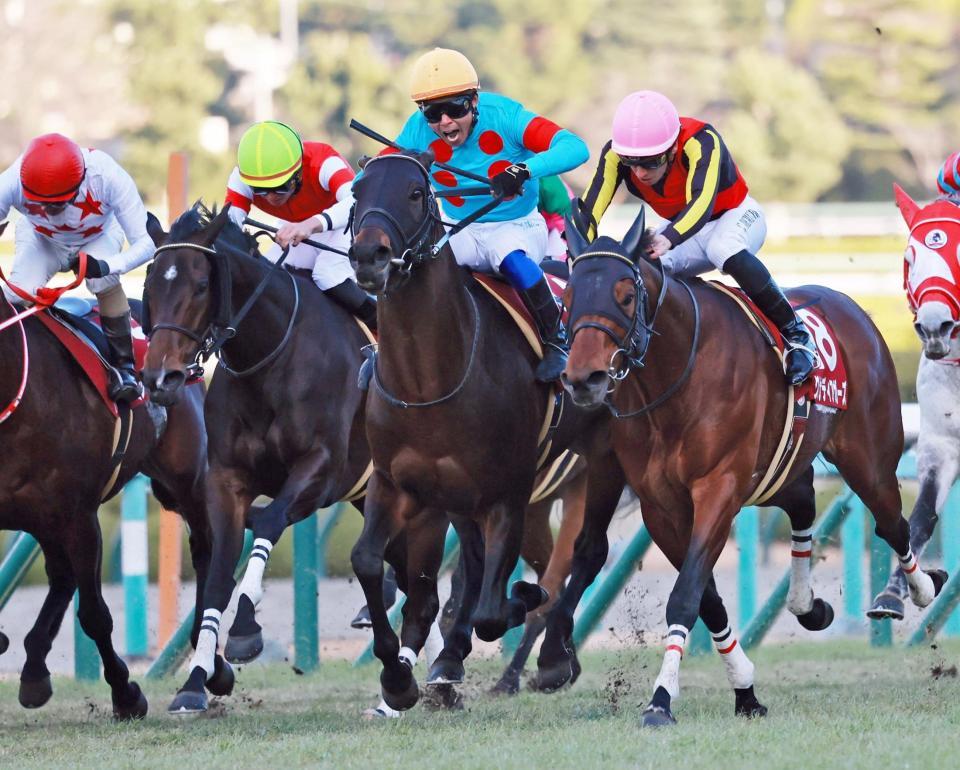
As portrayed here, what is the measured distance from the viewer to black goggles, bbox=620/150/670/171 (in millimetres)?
6602

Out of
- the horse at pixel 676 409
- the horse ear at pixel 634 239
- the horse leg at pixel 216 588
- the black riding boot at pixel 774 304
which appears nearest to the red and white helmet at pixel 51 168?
the horse leg at pixel 216 588

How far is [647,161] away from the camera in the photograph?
662 centimetres

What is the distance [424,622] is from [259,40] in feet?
106

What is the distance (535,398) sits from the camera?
6.81 metres

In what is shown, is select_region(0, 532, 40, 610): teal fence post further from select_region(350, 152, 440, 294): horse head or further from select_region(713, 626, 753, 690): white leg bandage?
select_region(713, 626, 753, 690): white leg bandage


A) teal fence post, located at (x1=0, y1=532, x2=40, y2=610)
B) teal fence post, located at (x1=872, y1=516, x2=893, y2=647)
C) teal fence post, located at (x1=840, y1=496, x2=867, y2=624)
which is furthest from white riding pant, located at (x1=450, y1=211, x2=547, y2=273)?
teal fence post, located at (x1=840, y1=496, x2=867, y2=624)

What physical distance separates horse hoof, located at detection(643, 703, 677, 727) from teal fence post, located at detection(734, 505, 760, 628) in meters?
3.90

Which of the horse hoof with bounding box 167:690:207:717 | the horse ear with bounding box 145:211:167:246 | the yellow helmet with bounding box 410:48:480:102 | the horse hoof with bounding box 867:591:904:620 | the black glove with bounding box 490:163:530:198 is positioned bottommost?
the horse hoof with bounding box 167:690:207:717

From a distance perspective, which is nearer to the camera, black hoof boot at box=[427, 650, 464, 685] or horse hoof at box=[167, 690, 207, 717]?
horse hoof at box=[167, 690, 207, 717]

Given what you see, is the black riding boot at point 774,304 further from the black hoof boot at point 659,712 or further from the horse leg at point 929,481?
the black hoof boot at point 659,712

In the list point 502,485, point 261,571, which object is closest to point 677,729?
point 502,485

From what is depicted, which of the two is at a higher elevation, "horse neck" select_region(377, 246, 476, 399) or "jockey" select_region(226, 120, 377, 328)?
"jockey" select_region(226, 120, 377, 328)

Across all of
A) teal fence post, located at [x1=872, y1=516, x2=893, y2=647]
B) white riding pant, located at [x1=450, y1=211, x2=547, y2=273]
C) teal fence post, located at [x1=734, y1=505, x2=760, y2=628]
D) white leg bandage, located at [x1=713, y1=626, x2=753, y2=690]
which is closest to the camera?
white leg bandage, located at [x1=713, y1=626, x2=753, y2=690]

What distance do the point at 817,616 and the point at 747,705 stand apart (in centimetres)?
144
